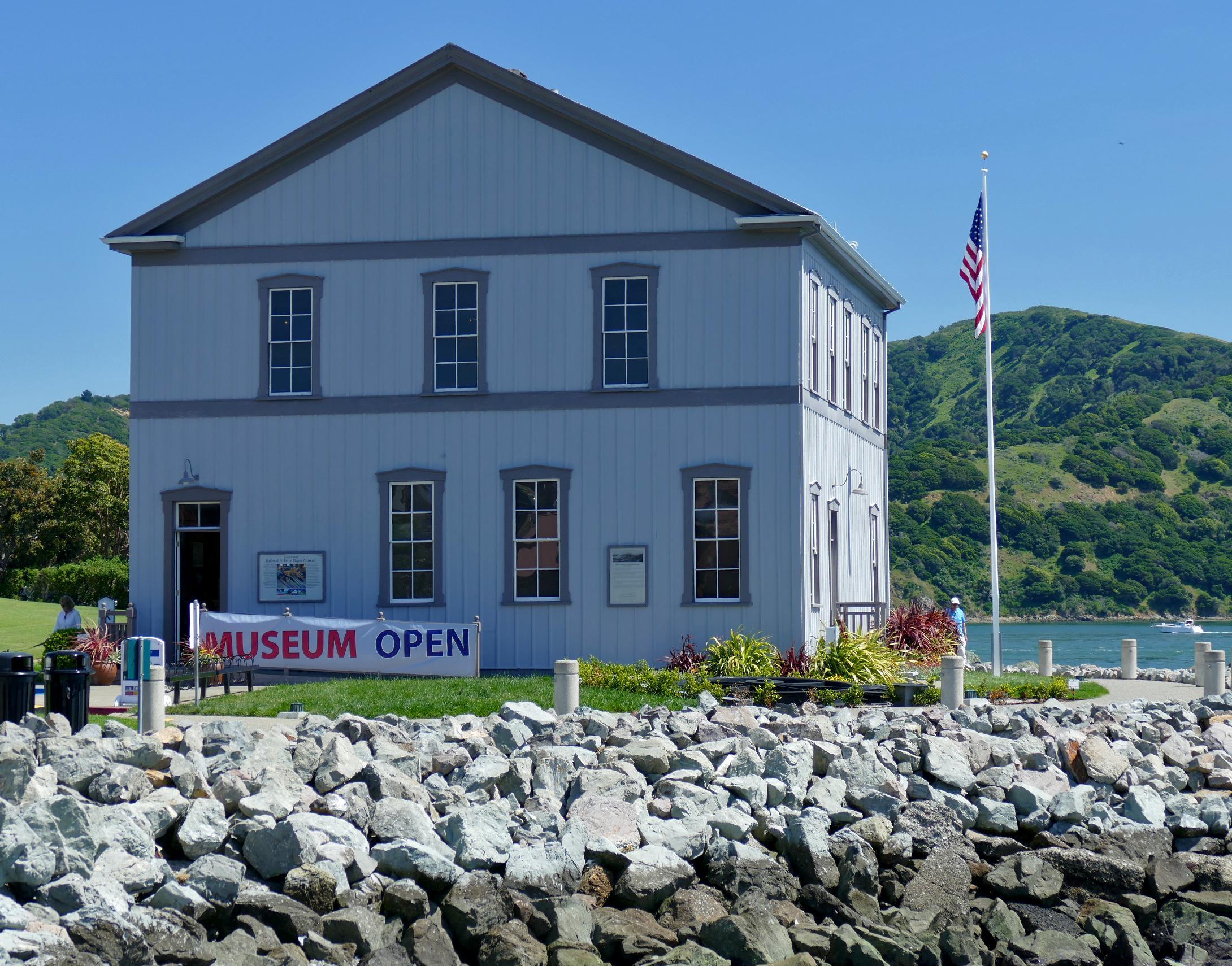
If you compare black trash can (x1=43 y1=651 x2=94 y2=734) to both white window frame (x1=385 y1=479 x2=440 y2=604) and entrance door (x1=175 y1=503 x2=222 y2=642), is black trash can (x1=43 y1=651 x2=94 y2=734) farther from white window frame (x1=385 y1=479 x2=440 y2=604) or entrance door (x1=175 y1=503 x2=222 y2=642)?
entrance door (x1=175 y1=503 x2=222 y2=642)

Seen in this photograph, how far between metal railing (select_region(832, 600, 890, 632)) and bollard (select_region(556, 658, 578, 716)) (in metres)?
8.56

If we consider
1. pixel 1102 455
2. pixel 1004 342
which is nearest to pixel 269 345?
pixel 1102 455

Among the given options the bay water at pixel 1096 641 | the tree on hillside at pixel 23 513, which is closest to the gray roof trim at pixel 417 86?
the bay water at pixel 1096 641

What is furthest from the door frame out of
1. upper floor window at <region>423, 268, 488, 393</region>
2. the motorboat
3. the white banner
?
the motorboat

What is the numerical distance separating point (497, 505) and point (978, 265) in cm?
1005

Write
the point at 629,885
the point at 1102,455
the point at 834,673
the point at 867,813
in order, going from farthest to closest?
1. the point at 1102,455
2. the point at 834,673
3. the point at 867,813
4. the point at 629,885

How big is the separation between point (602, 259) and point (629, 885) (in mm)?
13363

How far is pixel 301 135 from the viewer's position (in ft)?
78.8

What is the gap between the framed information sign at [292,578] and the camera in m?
23.9

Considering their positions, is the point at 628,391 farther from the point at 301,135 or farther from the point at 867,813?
the point at 867,813

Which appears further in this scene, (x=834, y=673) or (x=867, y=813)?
(x=834, y=673)

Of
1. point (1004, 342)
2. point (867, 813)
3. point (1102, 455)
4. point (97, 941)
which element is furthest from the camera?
point (1004, 342)

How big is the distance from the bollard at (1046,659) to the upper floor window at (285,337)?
13314mm

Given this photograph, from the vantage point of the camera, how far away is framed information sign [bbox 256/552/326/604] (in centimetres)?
2389
